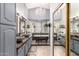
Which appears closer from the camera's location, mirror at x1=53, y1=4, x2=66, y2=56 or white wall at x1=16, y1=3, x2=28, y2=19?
mirror at x1=53, y1=4, x2=66, y2=56

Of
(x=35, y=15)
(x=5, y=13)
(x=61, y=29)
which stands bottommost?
(x=61, y=29)

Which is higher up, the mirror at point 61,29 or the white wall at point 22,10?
the white wall at point 22,10

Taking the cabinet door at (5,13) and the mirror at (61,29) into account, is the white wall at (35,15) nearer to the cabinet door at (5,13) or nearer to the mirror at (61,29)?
the mirror at (61,29)

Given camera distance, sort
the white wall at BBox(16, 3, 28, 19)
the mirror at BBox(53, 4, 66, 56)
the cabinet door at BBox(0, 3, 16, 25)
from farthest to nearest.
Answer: the white wall at BBox(16, 3, 28, 19) → the mirror at BBox(53, 4, 66, 56) → the cabinet door at BBox(0, 3, 16, 25)

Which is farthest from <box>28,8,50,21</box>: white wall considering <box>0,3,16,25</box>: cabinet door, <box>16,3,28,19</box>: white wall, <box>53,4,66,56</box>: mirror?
<box>0,3,16,25</box>: cabinet door

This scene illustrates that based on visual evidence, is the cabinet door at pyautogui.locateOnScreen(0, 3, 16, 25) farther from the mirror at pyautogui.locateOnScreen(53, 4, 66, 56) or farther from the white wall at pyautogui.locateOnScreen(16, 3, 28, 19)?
the white wall at pyautogui.locateOnScreen(16, 3, 28, 19)

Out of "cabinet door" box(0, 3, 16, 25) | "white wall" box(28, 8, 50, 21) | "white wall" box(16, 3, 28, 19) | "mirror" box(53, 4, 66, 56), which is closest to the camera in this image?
"cabinet door" box(0, 3, 16, 25)

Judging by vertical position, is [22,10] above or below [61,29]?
→ above

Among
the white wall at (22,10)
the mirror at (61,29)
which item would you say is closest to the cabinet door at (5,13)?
the mirror at (61,29)

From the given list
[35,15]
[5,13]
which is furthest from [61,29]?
[35,15]

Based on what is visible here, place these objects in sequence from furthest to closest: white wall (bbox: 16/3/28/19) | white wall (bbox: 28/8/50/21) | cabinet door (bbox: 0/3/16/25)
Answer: white wall (bbox: 28/8/50/21)
white wall (bbox: 16/3/28/19)
cabinet door (bbox: 0/3/16/25)

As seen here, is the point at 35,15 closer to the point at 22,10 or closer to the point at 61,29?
the point at 22,10

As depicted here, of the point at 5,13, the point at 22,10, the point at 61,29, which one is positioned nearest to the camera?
the point at 5,13

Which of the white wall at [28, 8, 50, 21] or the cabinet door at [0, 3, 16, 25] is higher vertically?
the white wall at [28, 8, 50, 21]
